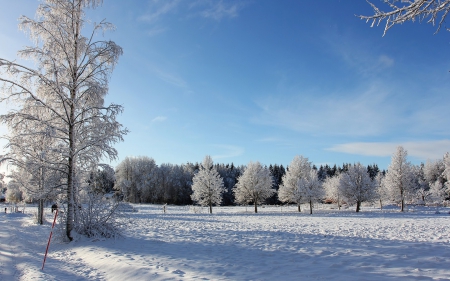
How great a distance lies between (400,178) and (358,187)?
22.2 ft

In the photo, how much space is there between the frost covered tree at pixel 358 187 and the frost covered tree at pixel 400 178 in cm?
378

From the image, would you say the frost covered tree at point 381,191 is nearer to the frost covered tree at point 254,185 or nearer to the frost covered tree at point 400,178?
the frost covered tree at point 400,178

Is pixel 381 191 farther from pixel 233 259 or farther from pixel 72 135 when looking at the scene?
pixel 72 135

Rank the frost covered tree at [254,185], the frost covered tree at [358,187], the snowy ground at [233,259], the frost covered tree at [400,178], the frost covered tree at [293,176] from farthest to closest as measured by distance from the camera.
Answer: the frost covered tree at [254,185] → the frost covered tree at [293,176] → the frost covered tree at [400,178] → the frost covered tree at [358,187] → the snowy ground at [233,259]

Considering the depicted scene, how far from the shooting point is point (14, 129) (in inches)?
428

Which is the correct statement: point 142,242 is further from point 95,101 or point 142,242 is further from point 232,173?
point 232,173

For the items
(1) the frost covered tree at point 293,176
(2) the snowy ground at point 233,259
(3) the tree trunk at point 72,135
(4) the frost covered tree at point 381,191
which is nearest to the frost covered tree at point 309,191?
(1) the frost covered tree at point 293,176

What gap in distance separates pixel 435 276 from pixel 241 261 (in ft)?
15.5

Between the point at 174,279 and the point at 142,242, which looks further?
the point at 142,242

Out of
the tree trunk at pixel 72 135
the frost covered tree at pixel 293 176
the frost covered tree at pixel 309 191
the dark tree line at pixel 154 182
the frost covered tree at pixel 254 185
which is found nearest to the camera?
the tree trunk at pixel 72 135

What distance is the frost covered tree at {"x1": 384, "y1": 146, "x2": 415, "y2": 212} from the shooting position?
128ft

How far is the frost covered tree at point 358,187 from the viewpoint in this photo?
3819 centimetres

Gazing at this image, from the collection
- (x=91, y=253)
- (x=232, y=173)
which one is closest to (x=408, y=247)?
(x=91, y=253)

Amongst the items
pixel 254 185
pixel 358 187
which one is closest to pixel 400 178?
pixel 358 187
